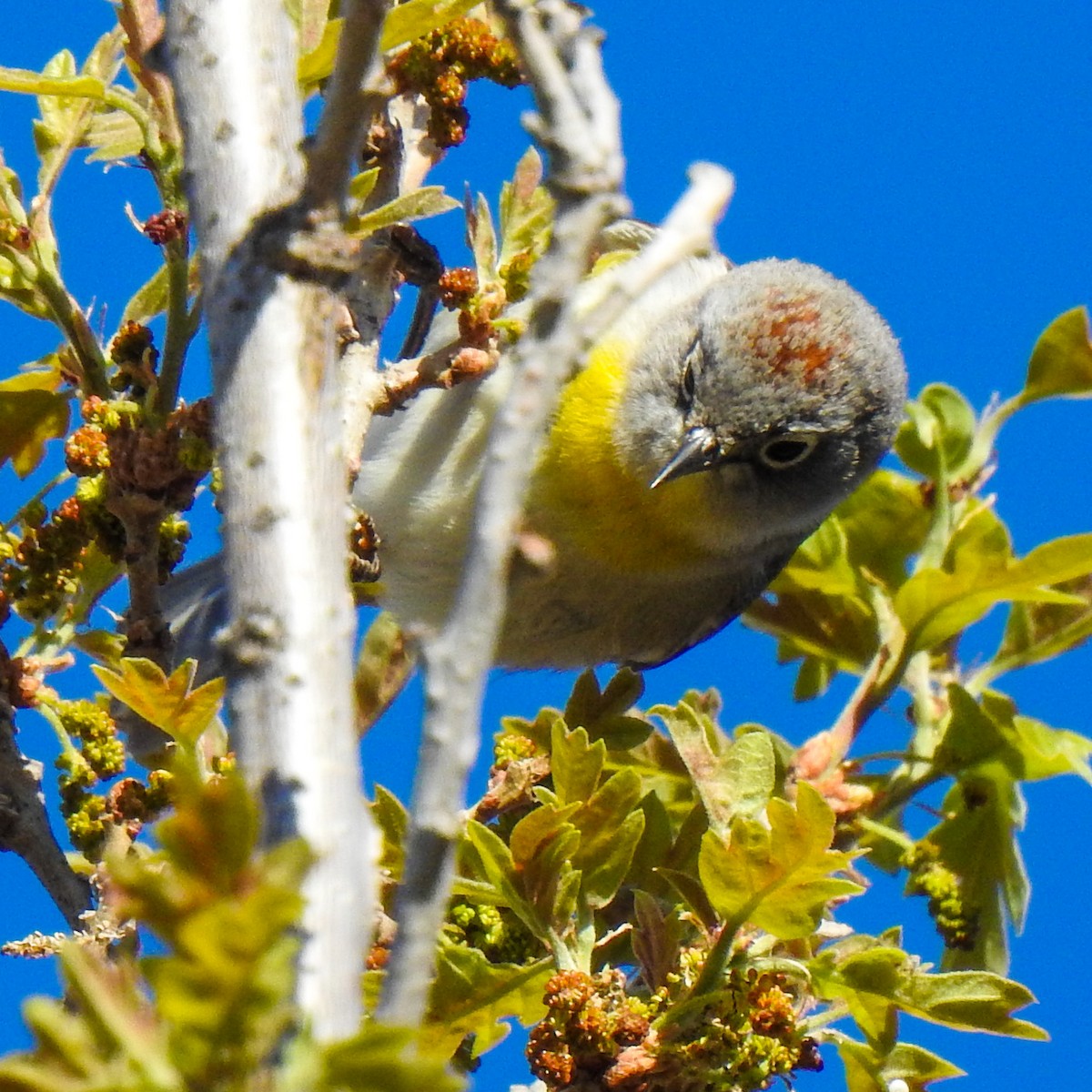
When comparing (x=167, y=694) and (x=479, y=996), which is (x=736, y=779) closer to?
(x=479, y=996)

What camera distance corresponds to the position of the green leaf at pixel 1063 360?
9.57ft

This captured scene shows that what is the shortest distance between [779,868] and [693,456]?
1.92m

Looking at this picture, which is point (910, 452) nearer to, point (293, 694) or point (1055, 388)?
point (1055, 388)

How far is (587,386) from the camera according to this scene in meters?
3.60

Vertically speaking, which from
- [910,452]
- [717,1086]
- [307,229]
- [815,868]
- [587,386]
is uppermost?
[587,386]

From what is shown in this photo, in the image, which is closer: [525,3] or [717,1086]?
[525,3]

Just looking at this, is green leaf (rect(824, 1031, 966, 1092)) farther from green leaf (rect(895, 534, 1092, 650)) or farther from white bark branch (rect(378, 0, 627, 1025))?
white bark branch (rect(378, 0, 627, 1025))

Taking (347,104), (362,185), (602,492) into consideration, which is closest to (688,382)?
(602,492)

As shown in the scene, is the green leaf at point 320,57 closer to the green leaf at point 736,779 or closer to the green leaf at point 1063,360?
the green leaf at point 736,779

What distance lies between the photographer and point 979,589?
8.67ft

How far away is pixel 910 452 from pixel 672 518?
0.71 metres

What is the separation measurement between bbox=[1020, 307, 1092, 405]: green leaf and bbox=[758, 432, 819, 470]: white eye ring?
0.79 meters

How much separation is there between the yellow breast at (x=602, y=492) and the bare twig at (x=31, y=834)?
152 cm

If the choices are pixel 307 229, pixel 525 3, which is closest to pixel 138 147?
pixel 307 229
